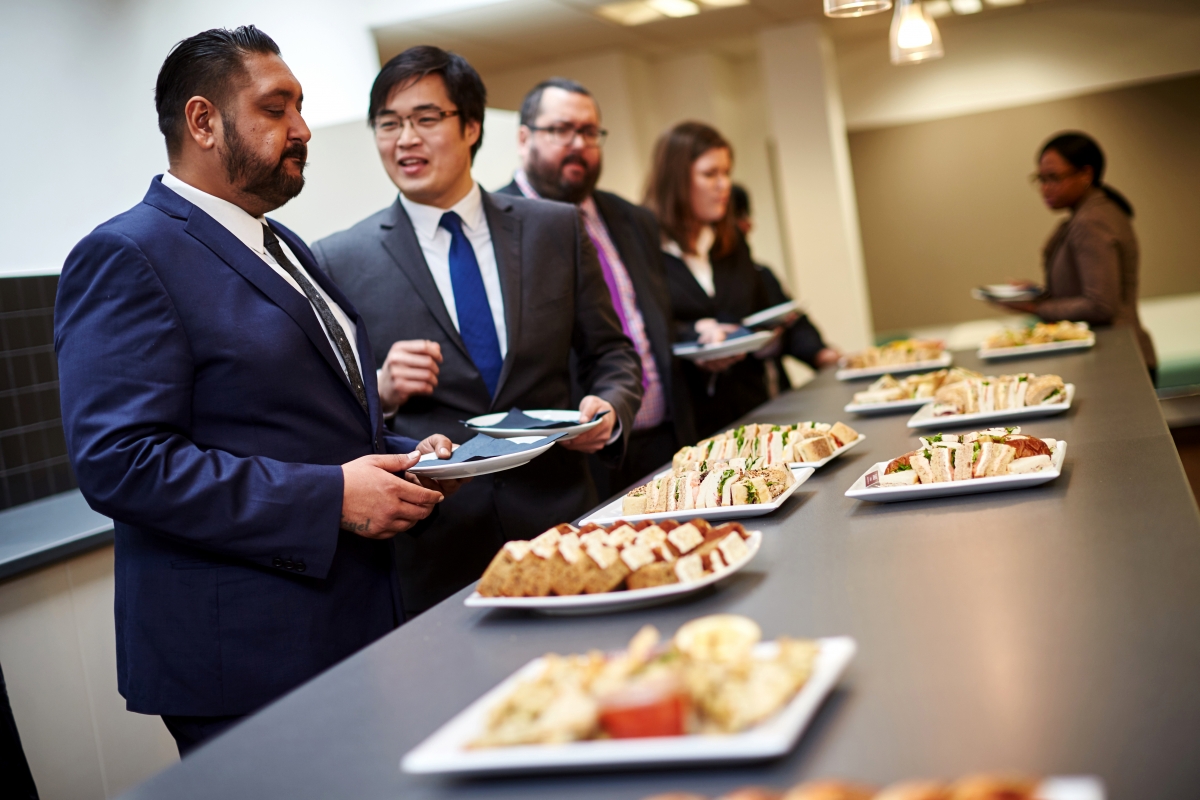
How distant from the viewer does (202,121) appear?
1831 mm

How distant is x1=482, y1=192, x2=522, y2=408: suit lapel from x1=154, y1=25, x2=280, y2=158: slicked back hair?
31.6 inches

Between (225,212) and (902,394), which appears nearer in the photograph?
(225,212)

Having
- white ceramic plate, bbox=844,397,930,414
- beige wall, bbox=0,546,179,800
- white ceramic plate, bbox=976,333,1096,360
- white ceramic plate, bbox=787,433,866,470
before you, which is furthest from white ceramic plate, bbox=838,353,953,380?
beige wall, bbox=0,546,179,800

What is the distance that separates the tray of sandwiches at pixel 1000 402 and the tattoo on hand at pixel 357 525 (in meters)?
1.25

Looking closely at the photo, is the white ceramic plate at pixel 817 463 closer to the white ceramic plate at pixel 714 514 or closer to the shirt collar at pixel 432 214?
the white ceramic plate at pixel 714 514

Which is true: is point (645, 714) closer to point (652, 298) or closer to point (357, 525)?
point (357, 525)

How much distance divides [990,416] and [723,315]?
183cm

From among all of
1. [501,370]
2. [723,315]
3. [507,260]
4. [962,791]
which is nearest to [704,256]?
[723,315]

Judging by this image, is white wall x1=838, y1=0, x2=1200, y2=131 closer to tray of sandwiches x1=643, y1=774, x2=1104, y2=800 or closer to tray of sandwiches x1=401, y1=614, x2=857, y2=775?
tray of sandwiches x1=401, y1=614, x2=857, y2=775

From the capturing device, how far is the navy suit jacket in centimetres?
162

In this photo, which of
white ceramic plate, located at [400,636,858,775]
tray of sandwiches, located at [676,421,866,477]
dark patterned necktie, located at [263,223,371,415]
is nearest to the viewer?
white ceramic plate, located at [400,636,858,775]

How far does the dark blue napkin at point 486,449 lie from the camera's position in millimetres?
1730

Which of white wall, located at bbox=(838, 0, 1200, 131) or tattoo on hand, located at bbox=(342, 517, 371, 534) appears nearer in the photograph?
tattoo on hand, located at bbox=(342, 517, 371, 534)

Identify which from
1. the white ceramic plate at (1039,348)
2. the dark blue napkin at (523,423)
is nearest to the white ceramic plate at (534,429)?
the dark blue napkin at (523,423)
